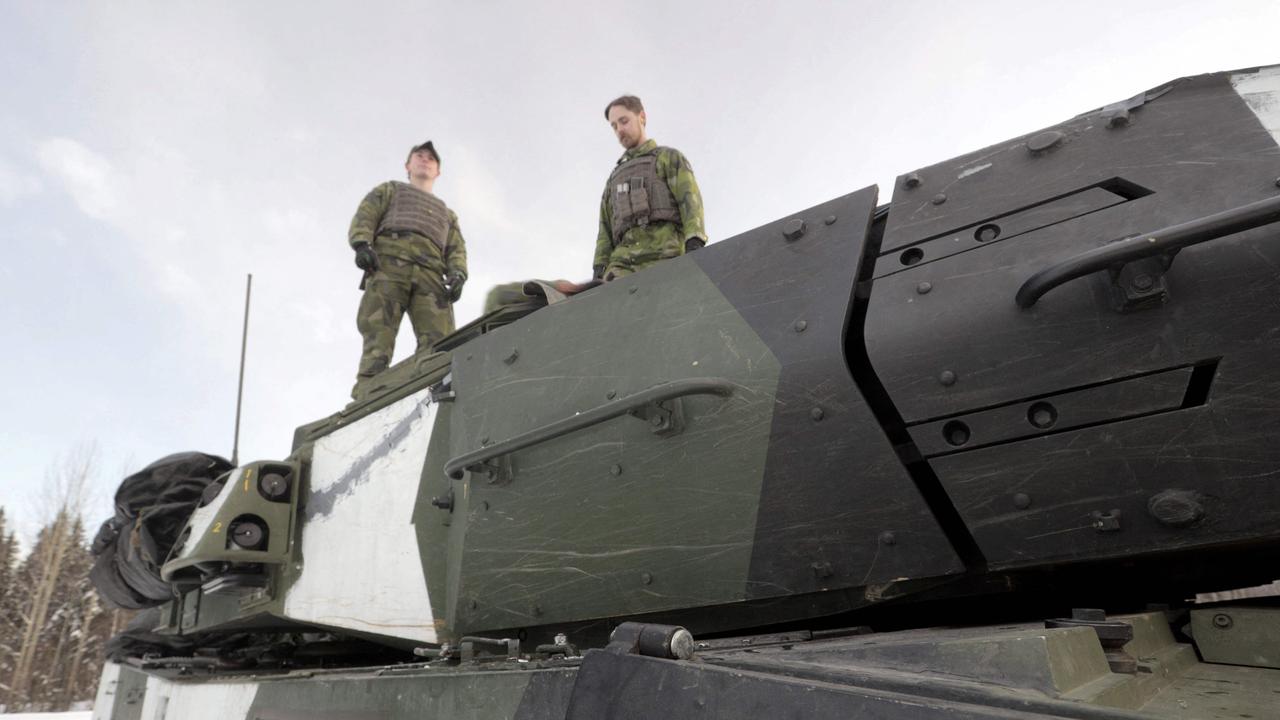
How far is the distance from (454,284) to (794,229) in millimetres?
4222

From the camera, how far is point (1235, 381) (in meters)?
1.57

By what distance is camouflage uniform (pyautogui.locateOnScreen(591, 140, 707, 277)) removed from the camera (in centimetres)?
415

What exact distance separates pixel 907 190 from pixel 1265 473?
3.49 feet

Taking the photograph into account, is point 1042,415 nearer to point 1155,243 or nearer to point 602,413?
point 1155,243

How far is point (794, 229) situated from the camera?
7.64 ft

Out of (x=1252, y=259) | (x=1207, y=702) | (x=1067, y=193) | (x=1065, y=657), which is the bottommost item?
(x=1207, y=702)

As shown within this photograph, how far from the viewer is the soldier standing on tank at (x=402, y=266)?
18.1 ft


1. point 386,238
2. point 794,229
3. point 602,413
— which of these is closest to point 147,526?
point 386,238

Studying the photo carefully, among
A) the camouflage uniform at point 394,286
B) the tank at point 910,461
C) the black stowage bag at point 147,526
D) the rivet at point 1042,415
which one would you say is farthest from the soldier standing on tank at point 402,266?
the rivet at point 1042,415

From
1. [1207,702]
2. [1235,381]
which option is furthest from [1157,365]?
[1207,702]

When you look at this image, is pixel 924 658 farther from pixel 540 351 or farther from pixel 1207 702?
pixel 540 351

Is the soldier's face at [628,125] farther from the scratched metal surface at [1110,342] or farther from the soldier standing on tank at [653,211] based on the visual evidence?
the scratched metal surface at [1110,342]

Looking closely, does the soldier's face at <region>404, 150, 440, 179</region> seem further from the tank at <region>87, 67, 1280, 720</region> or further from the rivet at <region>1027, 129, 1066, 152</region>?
the rivet at <region>1027, 129, 1066, 152</region>

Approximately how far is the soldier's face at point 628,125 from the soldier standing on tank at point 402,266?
75.1 inches
